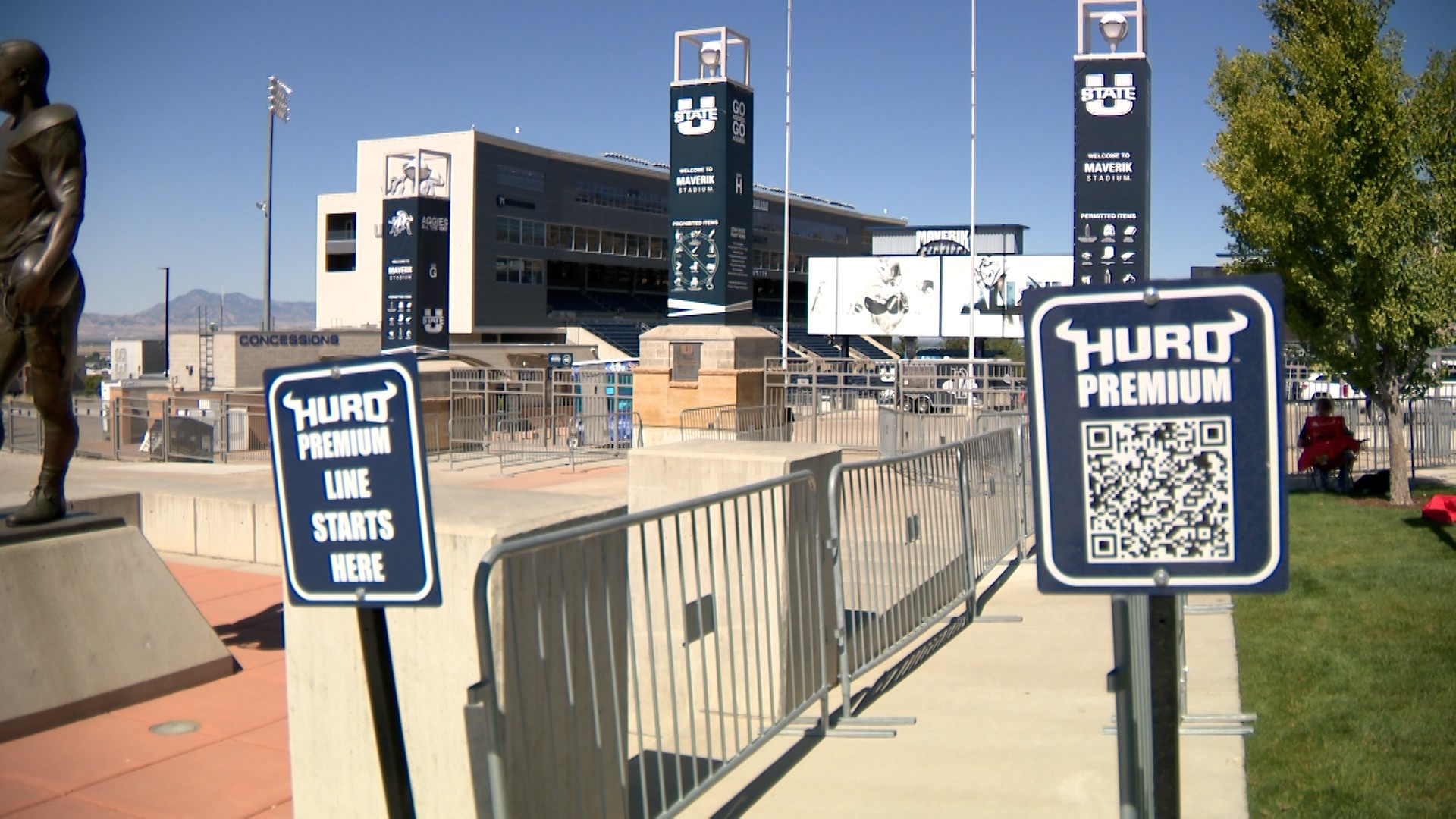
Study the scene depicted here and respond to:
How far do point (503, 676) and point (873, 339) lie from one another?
85531mm

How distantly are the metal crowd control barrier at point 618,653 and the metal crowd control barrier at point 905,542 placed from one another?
529 millimetres

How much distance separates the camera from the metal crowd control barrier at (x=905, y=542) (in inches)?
270

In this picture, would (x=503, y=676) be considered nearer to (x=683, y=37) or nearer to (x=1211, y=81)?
(x=1211, y=81)

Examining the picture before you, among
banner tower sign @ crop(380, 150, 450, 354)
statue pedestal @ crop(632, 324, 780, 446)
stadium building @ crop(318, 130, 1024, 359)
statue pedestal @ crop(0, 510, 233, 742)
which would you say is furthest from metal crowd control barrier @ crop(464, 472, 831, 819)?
stadium building @ crop(318, 130, 1024, 359)

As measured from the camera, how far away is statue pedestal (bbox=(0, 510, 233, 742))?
19.4 ft

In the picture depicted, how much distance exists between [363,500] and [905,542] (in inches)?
205

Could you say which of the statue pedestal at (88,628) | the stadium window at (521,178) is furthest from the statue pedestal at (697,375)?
the stadium window at (521,178)

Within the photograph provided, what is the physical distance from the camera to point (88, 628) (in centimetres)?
630

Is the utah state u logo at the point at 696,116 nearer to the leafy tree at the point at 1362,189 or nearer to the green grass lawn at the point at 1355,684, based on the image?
the leafy tree at the point at 1362,189

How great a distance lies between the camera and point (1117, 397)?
7.73ft

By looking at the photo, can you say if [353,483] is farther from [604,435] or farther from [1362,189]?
[604,435]

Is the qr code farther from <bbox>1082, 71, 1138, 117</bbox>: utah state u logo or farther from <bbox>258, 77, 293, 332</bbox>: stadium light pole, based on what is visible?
<bbox>258, 77, 293, 332</bbox>: stadium light pole

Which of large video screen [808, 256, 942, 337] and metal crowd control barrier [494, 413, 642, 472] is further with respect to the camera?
large video screen [808, 256, 942, 337]

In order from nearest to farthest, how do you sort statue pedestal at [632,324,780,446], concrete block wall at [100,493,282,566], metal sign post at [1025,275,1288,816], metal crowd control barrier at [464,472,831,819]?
metal sign post at [1025,275,1288,816] → metal crowd control barrier at [464,472,831,819] → concrete block wall at [100,493,282,566] → statue pedestal at [632,324,780,446]
